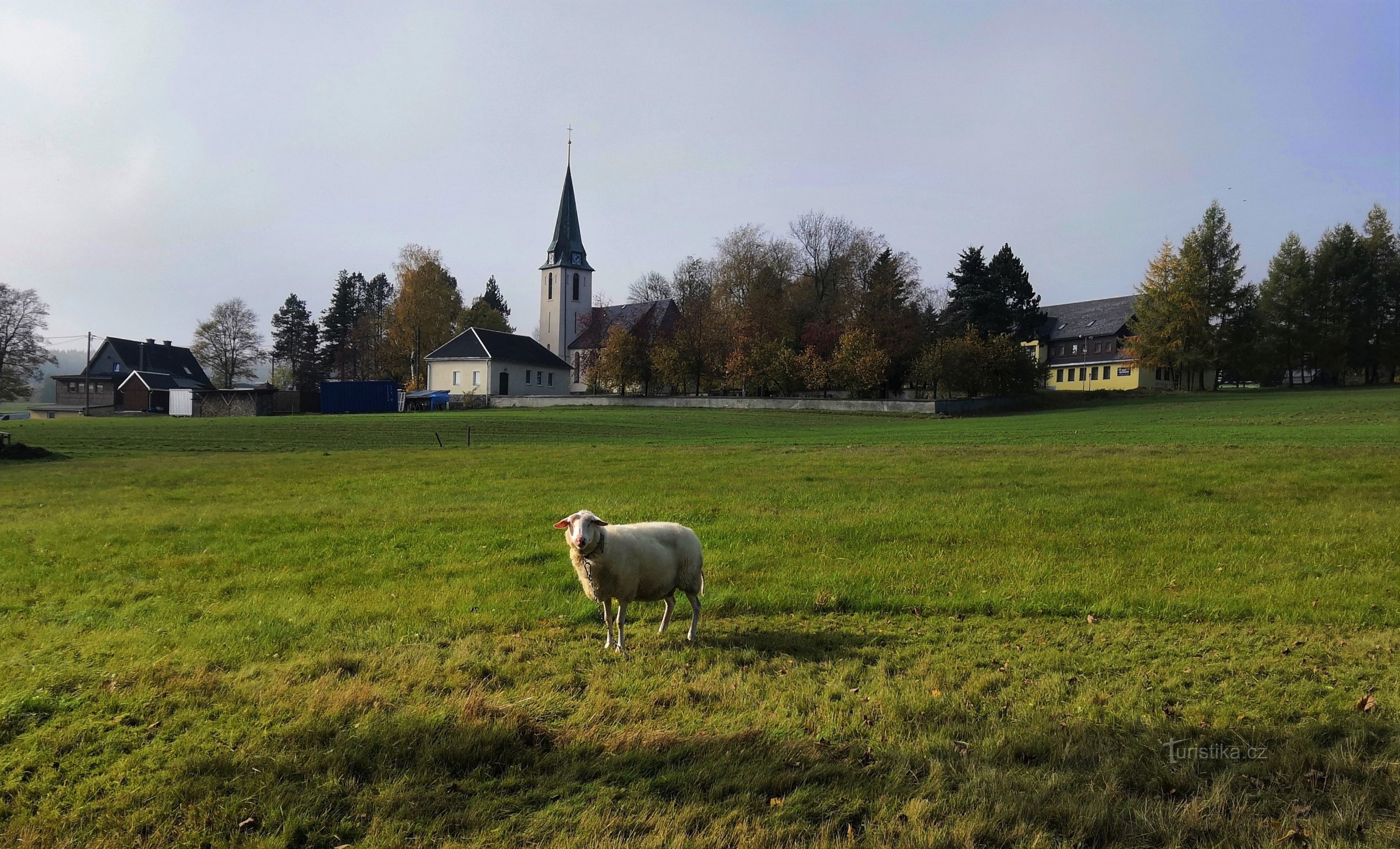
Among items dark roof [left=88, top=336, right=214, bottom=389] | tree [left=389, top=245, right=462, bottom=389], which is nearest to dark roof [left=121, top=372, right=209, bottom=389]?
dark roof [left=88, top=336, right=214, bottom=389]

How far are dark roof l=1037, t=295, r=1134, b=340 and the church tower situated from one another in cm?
6032

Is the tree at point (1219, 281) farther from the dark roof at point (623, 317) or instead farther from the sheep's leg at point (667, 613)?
the sheep's leg at point (667, 613)

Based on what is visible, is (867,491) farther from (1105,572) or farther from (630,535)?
(630,535)

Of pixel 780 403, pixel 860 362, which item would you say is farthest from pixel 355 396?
pixel 860 362

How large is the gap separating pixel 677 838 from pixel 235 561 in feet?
31.0

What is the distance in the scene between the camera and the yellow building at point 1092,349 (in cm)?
8912

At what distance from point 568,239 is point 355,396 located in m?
40.2

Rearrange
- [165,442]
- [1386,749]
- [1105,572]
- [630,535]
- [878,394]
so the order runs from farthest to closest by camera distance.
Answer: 1. [878,394]
2. [165,442]
3. [1105,572]
4. [630,535]
5. [1386,749]

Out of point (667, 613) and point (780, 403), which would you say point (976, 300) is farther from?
point (667, 613)

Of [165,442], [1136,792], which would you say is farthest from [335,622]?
[165,442]

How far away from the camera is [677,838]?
3920 millimetres

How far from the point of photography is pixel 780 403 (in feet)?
208

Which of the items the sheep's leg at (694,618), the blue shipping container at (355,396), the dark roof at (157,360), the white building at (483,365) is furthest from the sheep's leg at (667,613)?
the dark roof at (157,360)

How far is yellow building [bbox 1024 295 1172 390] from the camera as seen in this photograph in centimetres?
8912
